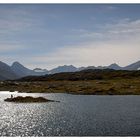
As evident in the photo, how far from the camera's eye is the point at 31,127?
8750 centimetres

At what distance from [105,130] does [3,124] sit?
31.0 m

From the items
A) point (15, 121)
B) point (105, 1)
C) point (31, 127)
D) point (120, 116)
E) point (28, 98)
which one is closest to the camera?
point (105, 1)

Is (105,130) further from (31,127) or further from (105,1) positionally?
(105,1)

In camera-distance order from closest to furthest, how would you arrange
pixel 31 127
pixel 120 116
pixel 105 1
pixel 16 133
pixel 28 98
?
pixel 105 1 < pixel 16 133 < pixel 31 127 < pixel 120 116 < pixel 28 98

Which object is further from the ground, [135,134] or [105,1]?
[105,1]

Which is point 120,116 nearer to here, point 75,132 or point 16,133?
point 75,132

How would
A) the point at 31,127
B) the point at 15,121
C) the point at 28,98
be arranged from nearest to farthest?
the point at 31,127 → the point at 15,121 → the point at 28,98

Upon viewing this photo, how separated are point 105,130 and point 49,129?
15.1 meters

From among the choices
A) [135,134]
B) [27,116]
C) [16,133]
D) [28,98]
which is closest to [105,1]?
[135,134]

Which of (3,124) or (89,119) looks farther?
(89,119)

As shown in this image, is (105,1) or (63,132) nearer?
(105,1)

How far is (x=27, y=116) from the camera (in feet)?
364

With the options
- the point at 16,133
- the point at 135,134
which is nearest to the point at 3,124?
the point at 16,133

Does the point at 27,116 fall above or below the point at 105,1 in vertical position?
below
